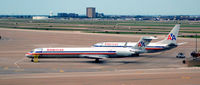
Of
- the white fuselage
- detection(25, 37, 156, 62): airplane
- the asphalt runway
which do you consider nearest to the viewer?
the asphalt runway

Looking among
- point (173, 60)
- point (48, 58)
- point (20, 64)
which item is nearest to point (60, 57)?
point (48, 58)

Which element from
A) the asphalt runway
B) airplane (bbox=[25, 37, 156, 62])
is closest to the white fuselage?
airplane (bbox=[25, 37, 156, 62])

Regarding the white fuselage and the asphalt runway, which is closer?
the asphalt runway

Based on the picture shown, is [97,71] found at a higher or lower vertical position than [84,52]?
lower

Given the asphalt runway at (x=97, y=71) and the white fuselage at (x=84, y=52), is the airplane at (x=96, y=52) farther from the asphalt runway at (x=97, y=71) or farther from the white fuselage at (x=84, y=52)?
the asphalt runway at (x=97, y=71)

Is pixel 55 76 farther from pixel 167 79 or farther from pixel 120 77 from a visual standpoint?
pixel 167 79

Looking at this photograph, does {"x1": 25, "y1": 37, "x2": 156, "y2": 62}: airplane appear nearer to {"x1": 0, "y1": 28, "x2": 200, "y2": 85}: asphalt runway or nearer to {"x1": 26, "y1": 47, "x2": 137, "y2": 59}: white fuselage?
{"x1": 26, "y1": 47, "x2": 137, "y2": 59}: white fuselage

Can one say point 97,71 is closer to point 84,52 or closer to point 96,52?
point 96,52

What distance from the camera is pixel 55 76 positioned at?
44.5 metres

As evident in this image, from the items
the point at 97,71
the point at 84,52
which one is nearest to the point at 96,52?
the point at 84,52

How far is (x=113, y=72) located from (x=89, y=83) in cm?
842

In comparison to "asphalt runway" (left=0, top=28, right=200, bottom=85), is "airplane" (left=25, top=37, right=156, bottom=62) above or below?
above

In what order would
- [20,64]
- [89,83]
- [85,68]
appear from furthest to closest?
[20,64] → [85,68] → [89,83]

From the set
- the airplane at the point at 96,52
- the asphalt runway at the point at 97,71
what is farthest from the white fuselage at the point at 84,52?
the asphalt runway at the point at 97,71
